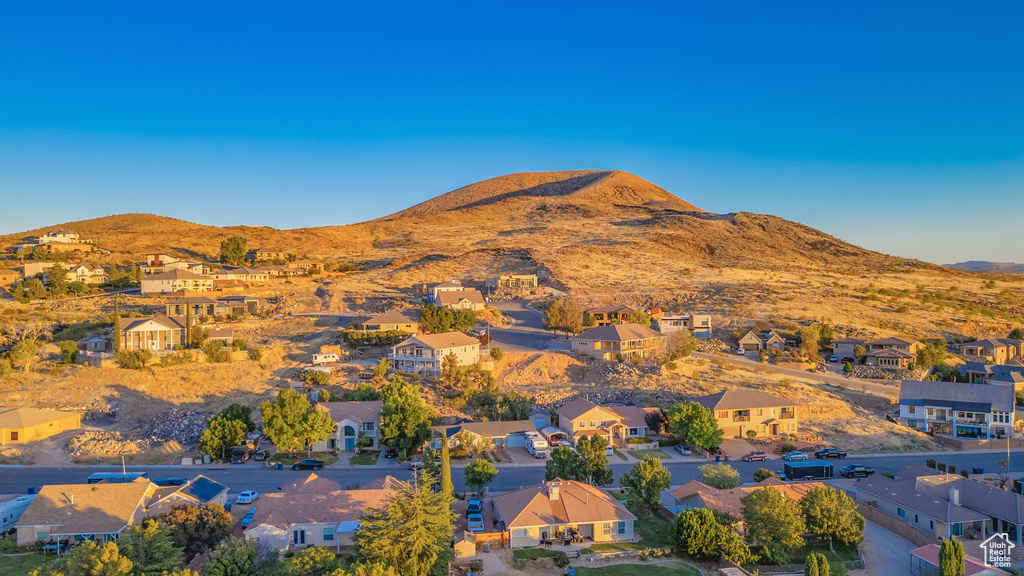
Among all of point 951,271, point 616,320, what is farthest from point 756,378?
point 951,271

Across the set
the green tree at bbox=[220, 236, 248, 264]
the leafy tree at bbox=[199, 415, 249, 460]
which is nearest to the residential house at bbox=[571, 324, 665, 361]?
the leafy tree at bbox=[199, 415, 249, 460]

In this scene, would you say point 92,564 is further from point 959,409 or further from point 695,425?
point 959,409

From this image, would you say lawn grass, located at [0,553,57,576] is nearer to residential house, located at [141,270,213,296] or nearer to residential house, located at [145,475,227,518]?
residential house, located at [145,475,227,518]

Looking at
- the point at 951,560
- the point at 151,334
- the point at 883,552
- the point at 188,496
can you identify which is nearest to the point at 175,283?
the point at 151,334

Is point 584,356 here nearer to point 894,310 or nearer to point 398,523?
point 398,523

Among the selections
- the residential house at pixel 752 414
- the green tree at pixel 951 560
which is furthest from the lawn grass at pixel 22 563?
the residential house at pixel 752 414

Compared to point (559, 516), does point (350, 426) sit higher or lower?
higher
